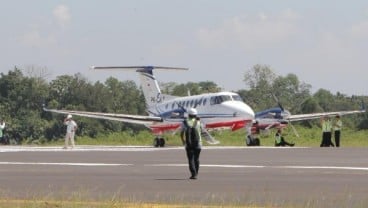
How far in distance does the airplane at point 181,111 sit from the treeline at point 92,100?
2511 centimetres

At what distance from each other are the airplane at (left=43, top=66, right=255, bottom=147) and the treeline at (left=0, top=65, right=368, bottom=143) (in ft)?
82.4

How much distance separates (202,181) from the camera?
21703 millimetres

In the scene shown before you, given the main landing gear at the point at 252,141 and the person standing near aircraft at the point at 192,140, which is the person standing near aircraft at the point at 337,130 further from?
the person standing near aircraft at the point at 192,140

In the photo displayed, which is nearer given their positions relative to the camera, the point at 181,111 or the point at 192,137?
the point at 192,137

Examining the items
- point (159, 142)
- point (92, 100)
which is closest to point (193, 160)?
point (159, 142)

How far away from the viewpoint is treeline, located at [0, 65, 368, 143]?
94688mm

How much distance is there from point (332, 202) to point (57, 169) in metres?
12.1

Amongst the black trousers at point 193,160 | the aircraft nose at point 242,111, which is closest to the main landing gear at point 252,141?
the aircraft nose at point 242,111

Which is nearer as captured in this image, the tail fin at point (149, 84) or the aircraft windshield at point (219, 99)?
the aircraft windshield at point (219, 99)

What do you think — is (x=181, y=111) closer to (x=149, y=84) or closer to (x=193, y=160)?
(x=149, y=84)

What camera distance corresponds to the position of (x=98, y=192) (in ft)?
61.2

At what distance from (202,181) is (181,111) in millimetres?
35887

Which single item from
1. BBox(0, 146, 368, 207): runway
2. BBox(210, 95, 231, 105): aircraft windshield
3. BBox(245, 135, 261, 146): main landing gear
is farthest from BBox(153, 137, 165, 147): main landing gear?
BBox(0, 146, 368, 207): runway

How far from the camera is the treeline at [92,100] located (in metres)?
94.7
